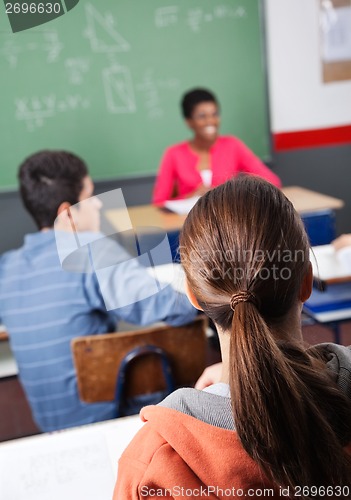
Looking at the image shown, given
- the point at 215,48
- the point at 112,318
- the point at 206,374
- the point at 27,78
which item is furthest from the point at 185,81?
the point at 206,374

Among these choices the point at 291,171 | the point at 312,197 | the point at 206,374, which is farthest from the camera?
the point at 291,171

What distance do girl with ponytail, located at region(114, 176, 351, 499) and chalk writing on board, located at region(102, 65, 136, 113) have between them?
277 centimetres

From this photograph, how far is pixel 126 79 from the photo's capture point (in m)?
3.37

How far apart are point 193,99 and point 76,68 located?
68 cm

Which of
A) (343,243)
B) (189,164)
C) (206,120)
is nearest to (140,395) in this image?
(343,243)

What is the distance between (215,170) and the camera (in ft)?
10.6

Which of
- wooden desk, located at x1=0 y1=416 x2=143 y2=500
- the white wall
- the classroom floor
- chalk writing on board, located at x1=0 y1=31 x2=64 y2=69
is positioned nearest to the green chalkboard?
chalk writing on board, located at x1=0 y1=31 x2=64 y2=69

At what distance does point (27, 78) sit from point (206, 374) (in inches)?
101

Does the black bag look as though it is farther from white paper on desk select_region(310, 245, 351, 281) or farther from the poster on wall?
the poster on wall

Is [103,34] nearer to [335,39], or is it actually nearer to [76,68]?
[76,68]

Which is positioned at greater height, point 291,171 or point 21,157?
point 21,157

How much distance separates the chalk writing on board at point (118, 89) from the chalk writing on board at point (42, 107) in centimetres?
14

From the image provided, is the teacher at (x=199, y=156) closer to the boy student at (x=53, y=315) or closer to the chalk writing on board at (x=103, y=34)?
the chalk writing on board at (x=103, y=34)

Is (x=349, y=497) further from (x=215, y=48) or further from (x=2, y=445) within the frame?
(x=215, y=48)
